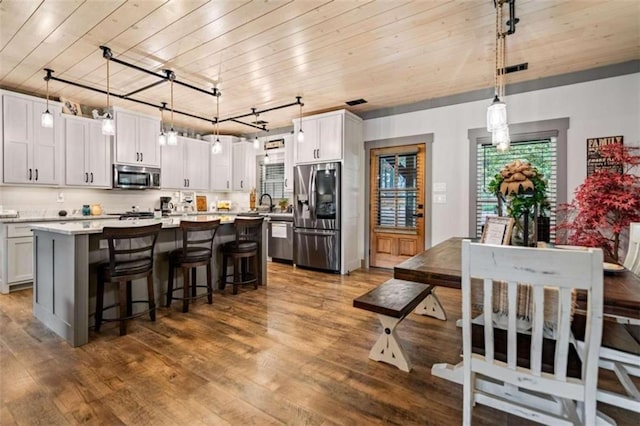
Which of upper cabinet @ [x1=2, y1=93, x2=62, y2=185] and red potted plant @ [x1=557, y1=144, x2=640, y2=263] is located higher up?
upper cabinet @ [x1=2, y1=93, x2=62, y2=185]

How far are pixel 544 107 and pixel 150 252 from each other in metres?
4.84

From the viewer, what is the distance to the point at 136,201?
18.6 feet

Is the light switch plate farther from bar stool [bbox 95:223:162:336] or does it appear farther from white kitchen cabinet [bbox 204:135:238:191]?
white kitchen cabinet [bbox 204:135:238:191]

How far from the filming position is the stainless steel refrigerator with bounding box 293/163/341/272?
16.1 feet

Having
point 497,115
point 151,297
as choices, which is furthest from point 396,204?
point 151,297

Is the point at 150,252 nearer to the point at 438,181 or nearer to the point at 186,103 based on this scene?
the point at 186,103

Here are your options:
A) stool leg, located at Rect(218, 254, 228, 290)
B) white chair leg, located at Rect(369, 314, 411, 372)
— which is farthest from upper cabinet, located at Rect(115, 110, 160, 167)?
white chair leg, located at Rect(369, 314, 411, 372)

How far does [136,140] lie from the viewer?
5.22m

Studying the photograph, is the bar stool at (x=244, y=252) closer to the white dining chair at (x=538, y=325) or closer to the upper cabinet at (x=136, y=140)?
the upper cabinet at (x=136, y=140)

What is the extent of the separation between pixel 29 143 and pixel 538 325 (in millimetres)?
5778

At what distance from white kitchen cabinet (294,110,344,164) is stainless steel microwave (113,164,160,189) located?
257 centimetres

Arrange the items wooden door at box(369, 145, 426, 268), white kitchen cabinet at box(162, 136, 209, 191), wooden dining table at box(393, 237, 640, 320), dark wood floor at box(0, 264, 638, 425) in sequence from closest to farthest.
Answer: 1. wooden dining table at box(393, 237, 640, 320)
2. dark wood floor at box(0, 264, 638, 425)
3. wooden door at box(369, 145, 426, 268)
4. white kitchen cabinet at box(162, 136, 209, 191)

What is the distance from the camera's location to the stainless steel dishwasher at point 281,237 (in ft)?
18.3

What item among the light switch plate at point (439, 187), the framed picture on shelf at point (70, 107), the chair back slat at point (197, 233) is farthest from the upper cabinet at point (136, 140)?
the light switch plate at point (439, 187)
